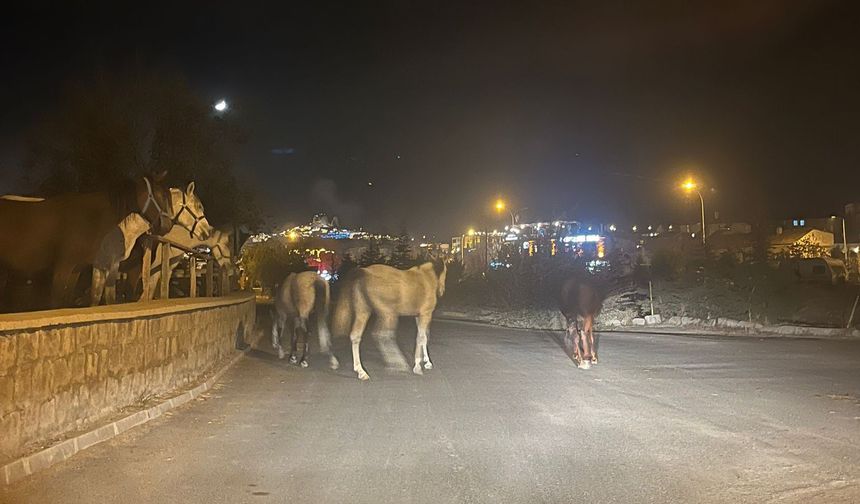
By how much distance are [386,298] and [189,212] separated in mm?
6387

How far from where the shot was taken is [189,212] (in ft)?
58.5

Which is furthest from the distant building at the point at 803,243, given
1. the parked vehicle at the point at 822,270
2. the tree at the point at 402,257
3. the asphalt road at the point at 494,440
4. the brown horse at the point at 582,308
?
the asphalt road at the point at 494,440

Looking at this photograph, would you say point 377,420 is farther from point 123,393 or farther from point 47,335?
point 47,335

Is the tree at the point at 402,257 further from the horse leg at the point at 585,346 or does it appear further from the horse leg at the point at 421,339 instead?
the horse leg at the point at 421,339

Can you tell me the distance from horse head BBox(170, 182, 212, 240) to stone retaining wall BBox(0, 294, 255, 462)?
473 cm

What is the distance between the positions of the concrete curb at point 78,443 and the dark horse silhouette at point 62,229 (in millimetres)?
3176

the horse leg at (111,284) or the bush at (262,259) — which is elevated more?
the bush at (262,259)

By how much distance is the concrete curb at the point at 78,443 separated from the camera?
22.9ft

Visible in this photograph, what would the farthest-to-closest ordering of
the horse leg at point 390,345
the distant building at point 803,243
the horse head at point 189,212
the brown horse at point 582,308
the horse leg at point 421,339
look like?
the distant building at point 803,243 → the horse head at point 189,212 → the brown horse at point 582,308 → the horse leg at point 390,345 → the horse leg at point 421,339

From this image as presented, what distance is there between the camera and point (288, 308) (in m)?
16.5

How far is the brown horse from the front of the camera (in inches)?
603

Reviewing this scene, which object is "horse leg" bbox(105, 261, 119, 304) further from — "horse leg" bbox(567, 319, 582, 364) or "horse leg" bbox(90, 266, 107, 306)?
"horse leg" bbox(567, 319, 582, 364)

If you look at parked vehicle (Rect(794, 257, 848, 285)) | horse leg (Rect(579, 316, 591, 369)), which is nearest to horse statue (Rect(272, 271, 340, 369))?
horse leg (Rect(579, 316, 591, 369))

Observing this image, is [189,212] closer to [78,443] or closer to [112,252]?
[112,252]
